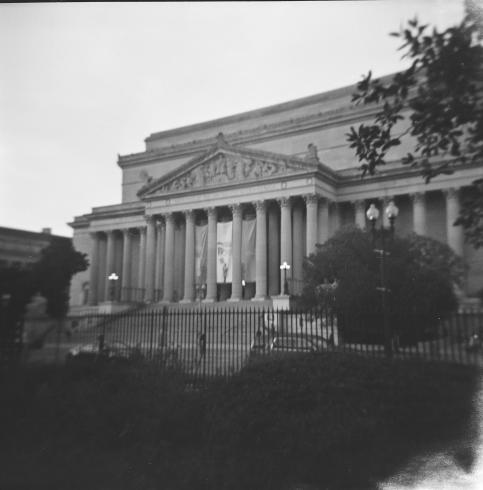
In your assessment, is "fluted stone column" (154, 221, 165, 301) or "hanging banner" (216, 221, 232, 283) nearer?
"hanging banner" (216, 221, 232, 283)

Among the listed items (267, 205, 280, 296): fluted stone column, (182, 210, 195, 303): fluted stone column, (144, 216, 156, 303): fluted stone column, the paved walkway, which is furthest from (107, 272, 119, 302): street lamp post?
the paved walkway

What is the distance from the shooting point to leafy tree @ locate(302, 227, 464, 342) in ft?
44.5

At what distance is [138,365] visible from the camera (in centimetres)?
1099

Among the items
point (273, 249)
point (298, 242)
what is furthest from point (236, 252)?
point (298, 242)

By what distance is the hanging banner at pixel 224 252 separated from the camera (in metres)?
35.7

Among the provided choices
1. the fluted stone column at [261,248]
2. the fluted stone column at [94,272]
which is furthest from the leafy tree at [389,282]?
the fluted stone column at [94,272]

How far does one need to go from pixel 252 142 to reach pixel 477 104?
40509 mm

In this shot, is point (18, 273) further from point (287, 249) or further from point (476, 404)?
point (287, 249)

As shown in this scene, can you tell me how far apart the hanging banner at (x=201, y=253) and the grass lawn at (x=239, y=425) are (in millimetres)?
26574

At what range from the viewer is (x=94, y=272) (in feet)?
145

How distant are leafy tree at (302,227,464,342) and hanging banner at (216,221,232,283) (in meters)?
8.79

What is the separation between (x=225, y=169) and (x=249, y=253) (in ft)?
20.6

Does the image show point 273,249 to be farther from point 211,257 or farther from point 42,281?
point 42,281

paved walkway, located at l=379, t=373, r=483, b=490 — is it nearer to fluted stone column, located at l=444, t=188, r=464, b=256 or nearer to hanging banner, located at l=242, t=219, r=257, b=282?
fluted stone column, located at l=444, t=188, r=464, b=256
